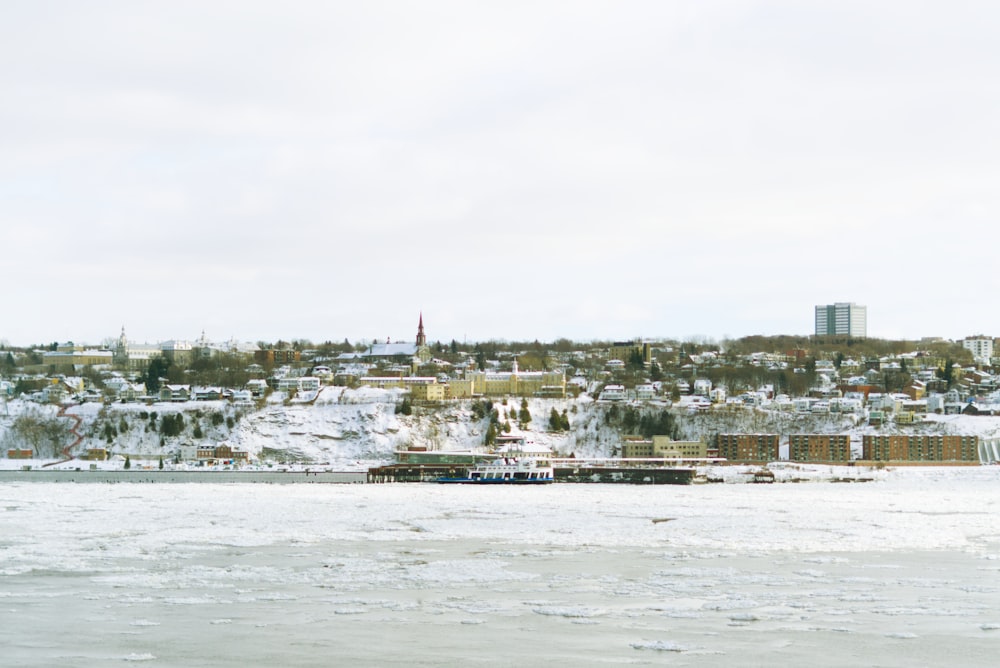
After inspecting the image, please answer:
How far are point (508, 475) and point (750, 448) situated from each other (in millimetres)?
32744

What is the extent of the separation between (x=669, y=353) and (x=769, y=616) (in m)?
156

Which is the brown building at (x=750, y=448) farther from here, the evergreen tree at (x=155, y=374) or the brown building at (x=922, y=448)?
the evergreen tree at (x=155, y=374)

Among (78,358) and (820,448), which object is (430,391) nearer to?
(820,448)

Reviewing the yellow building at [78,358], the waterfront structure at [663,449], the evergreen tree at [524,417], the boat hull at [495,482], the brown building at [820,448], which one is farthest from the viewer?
the yellow building at [78,358]

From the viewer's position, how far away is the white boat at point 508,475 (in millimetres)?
71681

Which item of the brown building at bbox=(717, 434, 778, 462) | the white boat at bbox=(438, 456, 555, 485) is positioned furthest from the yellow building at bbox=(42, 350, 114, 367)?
the white boat at bbox=(438, 456, 555, 485)

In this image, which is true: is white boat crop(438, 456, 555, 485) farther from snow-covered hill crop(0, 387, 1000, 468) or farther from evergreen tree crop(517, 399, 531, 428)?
evergreen tree crop(517, 399, 531, 428)

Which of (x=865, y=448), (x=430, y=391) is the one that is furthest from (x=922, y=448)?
(x=430, y=391)

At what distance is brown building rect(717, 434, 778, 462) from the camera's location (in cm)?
9806

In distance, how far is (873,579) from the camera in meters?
25.9

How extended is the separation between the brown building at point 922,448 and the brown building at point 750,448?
25.6 ft

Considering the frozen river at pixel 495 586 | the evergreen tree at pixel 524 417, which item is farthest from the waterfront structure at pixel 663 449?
the frozen river at pixel 495 586

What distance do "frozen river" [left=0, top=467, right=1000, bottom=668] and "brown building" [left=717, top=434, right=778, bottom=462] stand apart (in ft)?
176

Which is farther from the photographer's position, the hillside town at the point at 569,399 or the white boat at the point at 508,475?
the hillside town at the point at 569,399
